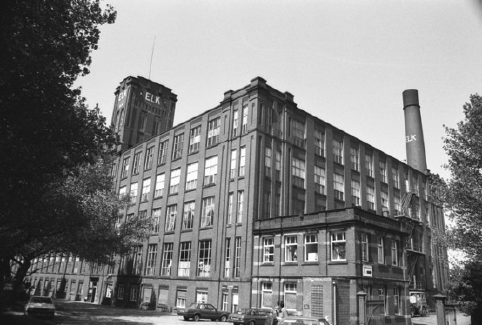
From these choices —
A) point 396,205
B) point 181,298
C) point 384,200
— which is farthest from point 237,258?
point 396,205

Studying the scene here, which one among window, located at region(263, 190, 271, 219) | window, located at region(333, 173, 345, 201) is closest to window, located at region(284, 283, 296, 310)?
window, located at region(263, 190, 271, 219)

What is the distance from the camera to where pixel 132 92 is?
6419 cm

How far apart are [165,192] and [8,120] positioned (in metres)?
32.0

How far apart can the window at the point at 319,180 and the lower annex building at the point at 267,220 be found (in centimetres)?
12

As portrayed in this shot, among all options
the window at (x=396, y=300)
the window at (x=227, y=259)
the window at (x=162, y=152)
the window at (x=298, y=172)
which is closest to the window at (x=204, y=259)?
the window at (x=227, y=259)

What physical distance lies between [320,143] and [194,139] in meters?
14.6

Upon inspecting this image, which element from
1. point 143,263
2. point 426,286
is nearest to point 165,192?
point 143,263

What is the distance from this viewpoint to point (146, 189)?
165 feet

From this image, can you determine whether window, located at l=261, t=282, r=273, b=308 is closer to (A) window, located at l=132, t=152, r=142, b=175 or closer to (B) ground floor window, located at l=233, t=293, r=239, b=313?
(B) ground floor window, located at l=233, t=293, r=239, b=313

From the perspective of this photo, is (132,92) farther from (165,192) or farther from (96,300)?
(96,300)

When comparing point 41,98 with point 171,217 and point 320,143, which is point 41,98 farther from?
point 320,143

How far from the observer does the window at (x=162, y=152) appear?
49.0 m

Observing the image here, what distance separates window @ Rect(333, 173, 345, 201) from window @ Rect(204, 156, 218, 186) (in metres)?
14.5

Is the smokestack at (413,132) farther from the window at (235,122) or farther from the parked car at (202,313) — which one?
the parked car at (202,313)
